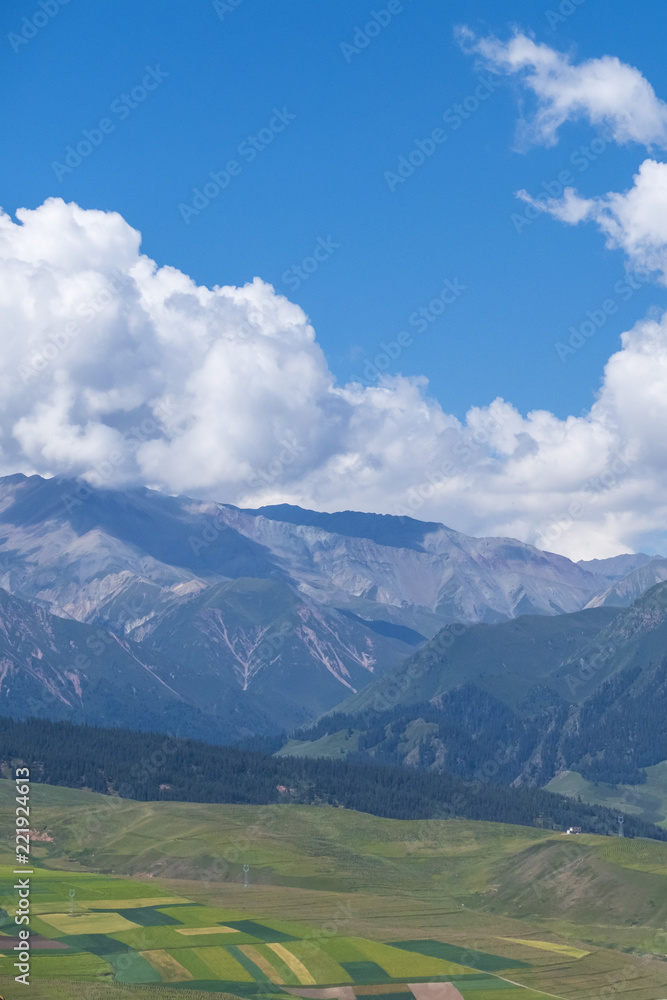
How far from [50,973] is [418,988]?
177 feet

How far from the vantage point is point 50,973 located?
14825 centimetres

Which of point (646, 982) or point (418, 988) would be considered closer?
point (418, 988)

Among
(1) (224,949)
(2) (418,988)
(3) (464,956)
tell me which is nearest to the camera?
(2) (418,988)

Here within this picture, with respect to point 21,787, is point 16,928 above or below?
below

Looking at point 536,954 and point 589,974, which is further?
point 536,954

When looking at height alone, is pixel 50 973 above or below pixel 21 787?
below

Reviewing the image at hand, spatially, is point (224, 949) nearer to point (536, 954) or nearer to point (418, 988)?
point (418, 988)

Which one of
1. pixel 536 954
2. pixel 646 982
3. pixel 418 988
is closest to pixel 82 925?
pixel 418 988

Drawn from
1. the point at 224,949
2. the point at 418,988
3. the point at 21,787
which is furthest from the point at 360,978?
the point at 21,787

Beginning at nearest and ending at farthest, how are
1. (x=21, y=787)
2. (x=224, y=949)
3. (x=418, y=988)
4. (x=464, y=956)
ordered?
(x=21, y=787) < (x=418, y=988) < (x=224, y=949) < (x=464, y=956)

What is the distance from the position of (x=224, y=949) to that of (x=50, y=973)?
34.3 m

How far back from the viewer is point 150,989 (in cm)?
14612

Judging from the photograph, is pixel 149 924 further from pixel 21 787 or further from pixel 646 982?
pixel 646 982

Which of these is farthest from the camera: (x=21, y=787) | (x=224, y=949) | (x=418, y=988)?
(x=224, y=949)
